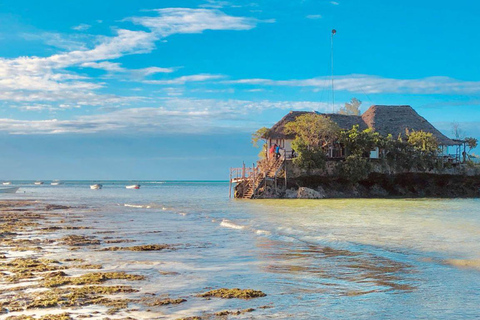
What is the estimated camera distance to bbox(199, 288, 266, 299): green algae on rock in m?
7.14

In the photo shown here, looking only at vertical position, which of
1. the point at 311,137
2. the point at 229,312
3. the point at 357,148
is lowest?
the point at 229,312

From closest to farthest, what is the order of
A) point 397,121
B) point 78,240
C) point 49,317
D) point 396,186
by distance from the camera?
point 49,317
point 78,240
point 396,186
point 397,121

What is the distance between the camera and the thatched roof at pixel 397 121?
48.2 meters

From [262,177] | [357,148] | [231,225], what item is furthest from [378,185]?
[231,225]

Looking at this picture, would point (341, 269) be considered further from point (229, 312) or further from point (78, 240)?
point (78, 240)

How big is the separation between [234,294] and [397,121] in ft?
150

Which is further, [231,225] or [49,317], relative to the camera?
[231,225]

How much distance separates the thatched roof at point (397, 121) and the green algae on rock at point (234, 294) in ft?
141

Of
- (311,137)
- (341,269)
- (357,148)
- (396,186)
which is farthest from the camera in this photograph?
(396,186)

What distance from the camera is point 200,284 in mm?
8000

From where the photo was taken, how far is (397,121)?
49.9 m

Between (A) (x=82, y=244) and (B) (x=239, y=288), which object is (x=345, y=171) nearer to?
(A) (x=82, y=244)

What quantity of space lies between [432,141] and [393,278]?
3931 cm

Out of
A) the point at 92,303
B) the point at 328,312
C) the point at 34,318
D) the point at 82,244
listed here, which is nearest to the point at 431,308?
the point at 328,312
